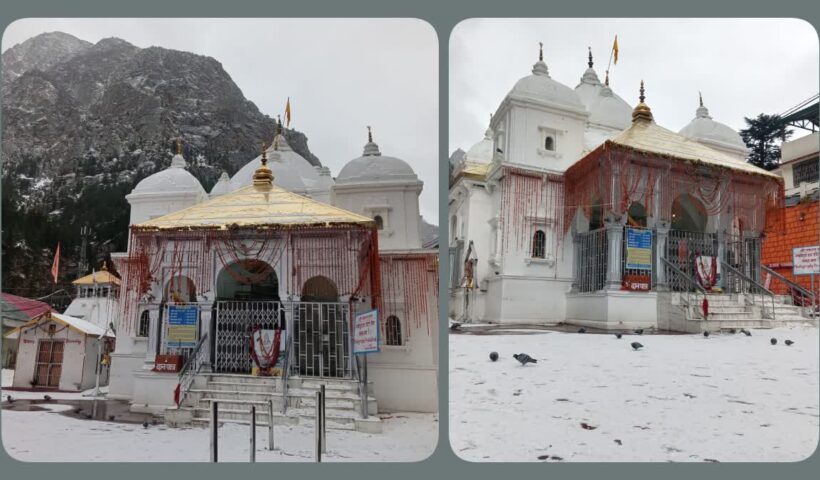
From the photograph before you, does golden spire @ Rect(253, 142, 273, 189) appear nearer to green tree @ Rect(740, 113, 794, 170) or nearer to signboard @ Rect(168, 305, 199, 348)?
signboard @ Rect(168, 305, 199, 348)

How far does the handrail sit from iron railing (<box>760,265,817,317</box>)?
3627 millimetres

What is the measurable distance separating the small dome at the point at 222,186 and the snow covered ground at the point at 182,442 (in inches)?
100

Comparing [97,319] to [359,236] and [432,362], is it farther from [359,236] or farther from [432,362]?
[432,362]

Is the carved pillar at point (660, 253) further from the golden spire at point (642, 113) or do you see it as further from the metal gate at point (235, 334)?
the metal gate at point (235, 334)

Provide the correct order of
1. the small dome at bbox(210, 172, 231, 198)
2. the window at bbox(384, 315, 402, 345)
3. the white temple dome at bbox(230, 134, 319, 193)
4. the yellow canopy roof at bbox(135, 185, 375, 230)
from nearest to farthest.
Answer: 1. the yellow canopy roof at bbox(135, 185, 375, 230)
2. the window at bbox(384, 315, 402, 345)
3. the white temple dome at bbox(230, 134, 319, 193)
4. the small dome at bbox(210, 172, 231, 198)

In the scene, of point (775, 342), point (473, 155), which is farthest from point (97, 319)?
point (775, 342)

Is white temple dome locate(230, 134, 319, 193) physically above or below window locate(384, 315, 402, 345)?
above

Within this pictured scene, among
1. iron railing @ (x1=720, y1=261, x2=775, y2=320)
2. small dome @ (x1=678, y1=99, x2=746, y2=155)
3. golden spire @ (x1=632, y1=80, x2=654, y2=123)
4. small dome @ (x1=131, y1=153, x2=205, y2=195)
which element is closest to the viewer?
small dome @ (x1=678, y1=99, x2=746, y2=155)

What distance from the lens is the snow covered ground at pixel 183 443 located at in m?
2.39

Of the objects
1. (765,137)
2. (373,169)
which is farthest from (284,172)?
(765,137)

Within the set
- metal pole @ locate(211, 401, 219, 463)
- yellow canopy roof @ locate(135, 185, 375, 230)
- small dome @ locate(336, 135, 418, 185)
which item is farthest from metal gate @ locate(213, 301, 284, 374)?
metal pole @ locate(211, 401, 219, 463)

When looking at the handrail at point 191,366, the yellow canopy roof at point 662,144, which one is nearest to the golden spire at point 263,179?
the handrail at point 191,366

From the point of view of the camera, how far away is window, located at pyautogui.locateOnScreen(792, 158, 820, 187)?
A: 8.12 ft

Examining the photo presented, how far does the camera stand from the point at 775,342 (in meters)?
2.78
